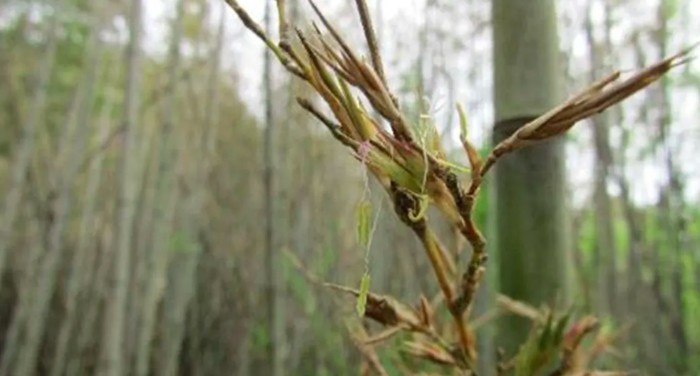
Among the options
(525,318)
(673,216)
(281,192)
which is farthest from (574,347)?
(673,216)

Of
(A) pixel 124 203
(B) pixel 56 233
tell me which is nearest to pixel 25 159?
(B) pixel 56 233

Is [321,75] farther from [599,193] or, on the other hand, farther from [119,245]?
[599,193]

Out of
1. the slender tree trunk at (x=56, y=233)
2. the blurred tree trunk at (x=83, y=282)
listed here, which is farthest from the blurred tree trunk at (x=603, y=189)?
the blurred tree trunk at (x=83, y=282)

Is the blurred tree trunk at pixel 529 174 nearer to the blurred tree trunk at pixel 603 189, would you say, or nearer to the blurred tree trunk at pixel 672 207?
the blurred tree trunk at pixel 603 189

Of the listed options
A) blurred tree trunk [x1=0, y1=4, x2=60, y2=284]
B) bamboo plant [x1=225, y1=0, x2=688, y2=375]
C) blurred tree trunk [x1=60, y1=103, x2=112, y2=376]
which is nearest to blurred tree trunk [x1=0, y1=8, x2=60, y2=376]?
blurred tree trunk [x1=0, y1=4, x2=60, y2=284]

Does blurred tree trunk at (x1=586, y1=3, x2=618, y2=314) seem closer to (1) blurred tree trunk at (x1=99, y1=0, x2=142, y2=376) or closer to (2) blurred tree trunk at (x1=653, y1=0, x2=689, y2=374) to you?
(2) blurred tree trunk at (x1=653, y1=0, x2=689, y2=374)

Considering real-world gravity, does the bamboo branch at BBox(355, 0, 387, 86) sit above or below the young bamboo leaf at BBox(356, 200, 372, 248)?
above

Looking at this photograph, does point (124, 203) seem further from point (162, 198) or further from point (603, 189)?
point (603, 189)
